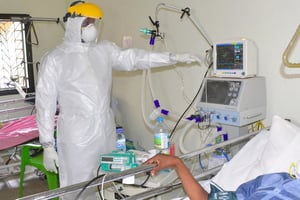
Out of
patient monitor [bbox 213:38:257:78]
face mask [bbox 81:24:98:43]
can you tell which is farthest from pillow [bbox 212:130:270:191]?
face mask [bbox 81:24:98:43]

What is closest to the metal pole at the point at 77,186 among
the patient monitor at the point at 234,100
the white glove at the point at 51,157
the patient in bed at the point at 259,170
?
the patient in bed at the point at 259,170

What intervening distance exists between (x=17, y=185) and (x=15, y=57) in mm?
1530

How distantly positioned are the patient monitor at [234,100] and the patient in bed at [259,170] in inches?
6.9

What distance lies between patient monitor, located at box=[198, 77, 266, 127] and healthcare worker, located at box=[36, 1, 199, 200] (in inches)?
10.9

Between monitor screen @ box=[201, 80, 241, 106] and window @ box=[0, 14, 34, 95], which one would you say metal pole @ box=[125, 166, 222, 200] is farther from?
window @ box=[0, 14, 34, 95]

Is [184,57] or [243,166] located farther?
[184,57]

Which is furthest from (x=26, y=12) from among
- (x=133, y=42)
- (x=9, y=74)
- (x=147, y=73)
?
(x=147, y=73)

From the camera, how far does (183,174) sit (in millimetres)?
1680

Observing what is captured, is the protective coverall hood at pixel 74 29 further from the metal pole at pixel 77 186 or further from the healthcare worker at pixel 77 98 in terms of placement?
the metal pole at pixel 77 186

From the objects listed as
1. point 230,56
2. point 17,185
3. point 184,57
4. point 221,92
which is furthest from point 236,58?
point 17,185

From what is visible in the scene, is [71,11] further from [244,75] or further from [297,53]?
[297,53]

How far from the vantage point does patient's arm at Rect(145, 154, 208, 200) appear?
1635 mm

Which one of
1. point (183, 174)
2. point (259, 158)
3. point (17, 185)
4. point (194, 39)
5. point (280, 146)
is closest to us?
point (183, 174)

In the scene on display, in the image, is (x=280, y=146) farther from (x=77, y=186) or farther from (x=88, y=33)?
(x=88, y=33)
